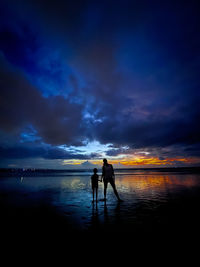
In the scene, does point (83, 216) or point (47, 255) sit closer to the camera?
point (47, 255)

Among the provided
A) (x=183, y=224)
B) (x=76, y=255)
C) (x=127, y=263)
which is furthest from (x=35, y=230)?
(x=183, y=224)

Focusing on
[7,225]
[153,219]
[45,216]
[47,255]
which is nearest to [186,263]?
[153,219]

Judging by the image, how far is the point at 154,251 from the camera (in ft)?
14.1

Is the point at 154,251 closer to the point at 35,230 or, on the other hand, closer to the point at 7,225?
the point at 35,230

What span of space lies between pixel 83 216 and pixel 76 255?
3.71 metres

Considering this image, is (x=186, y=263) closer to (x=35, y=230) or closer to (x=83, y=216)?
(x=83, y=216)

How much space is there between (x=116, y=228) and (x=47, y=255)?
3040 millimetres

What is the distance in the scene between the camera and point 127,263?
376cm

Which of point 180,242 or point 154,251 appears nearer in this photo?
point 154,251

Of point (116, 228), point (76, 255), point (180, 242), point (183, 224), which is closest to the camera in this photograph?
point (76, 255)

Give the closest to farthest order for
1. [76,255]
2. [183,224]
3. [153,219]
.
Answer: [76,255] < [183,224] < [153,219]

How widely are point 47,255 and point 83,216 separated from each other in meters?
3.69

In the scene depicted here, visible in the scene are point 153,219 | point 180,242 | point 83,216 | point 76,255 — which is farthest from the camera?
point 83,216

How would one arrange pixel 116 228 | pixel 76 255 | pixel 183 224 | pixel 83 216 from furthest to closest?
pixel 83 216 < pixel 183 224 < pixel 116 228 < pixel 76 255
